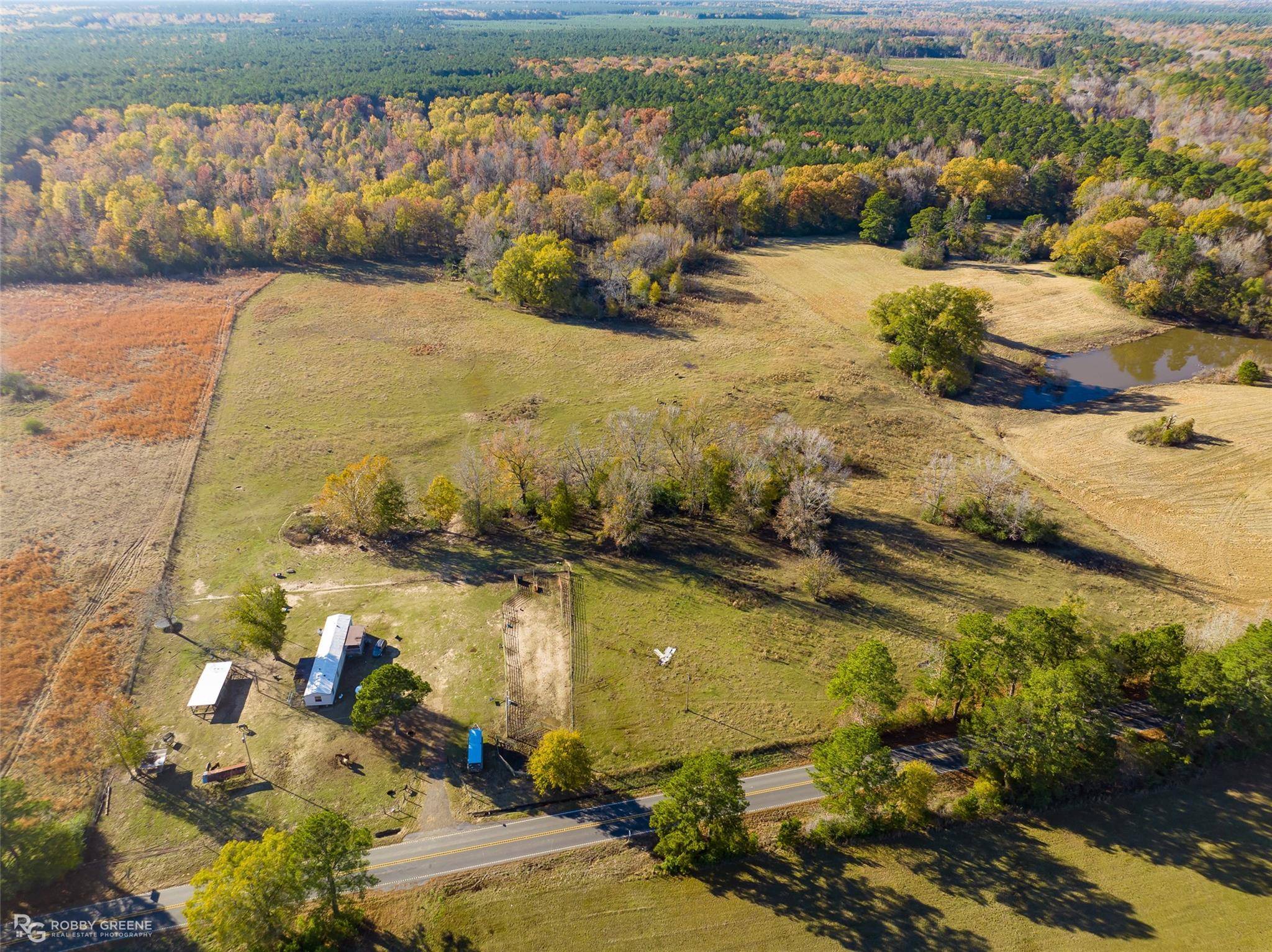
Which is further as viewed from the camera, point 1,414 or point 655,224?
point 655,224

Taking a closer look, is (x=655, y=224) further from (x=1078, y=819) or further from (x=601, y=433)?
(x=1078, y=819)

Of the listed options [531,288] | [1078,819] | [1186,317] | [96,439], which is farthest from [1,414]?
[1186,317]

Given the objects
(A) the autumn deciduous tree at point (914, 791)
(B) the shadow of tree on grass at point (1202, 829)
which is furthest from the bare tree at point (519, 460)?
(B) the shadow of tree on grass at point (1202, 829)

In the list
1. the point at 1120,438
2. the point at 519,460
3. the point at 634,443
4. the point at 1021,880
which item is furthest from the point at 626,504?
the point at 1120,438

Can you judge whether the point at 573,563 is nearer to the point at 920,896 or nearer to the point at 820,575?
the point at 820,575

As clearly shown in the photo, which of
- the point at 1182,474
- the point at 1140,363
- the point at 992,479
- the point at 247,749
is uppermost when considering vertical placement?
the point at 1140,363

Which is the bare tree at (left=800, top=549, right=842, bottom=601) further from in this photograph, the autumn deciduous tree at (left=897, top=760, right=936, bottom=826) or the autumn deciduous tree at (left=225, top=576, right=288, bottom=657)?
the autumn deciduous tree at (left=225, top=576, right=288, bottom=657)

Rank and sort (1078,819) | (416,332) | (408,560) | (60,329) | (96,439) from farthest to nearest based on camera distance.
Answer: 1. (416,332)
2. (60,329)
3. (96,439)
4. (408,560)
5. (1078,819)
